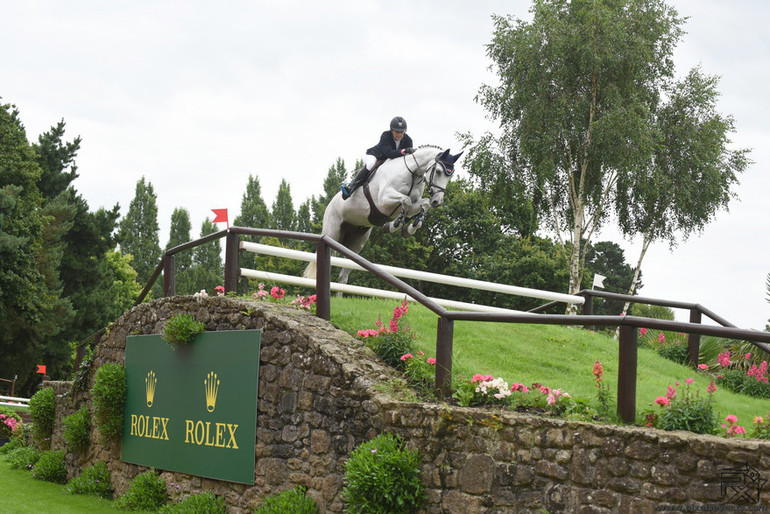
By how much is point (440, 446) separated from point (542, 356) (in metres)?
2.82

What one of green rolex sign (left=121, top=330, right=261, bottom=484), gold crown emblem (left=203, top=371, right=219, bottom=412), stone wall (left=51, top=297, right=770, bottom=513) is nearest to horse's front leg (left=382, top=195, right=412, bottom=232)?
stone wall (left=51, top=297, right=770, bottom=513)

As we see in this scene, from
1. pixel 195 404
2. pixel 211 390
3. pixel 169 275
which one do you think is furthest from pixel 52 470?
pixel 211 390

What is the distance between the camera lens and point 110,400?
10.2m

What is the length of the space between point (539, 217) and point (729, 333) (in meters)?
24.6

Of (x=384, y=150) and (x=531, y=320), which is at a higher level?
(x=384, y=150)

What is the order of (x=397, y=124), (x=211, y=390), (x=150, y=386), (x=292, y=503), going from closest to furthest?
1. (x=292, y=503)
2. (x=211, y=390)
3. (x=150, y=386)
4. (x=397, y=124)

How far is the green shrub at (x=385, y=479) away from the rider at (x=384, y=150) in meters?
4.89

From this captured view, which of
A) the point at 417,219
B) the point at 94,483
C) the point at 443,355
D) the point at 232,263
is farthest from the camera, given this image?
the point at 94,483

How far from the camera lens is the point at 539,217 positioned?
28766mm

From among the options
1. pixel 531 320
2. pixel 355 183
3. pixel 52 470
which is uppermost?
pixel 355 183

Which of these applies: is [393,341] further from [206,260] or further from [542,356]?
[206,260]

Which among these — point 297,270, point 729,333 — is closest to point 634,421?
point 729,333

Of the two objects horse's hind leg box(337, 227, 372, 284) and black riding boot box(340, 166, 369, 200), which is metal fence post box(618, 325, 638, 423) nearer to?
black riding boot box(340, 166, 369, 200)

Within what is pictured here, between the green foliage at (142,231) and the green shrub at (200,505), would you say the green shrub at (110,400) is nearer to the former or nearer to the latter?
the green shrub at (200,505)
